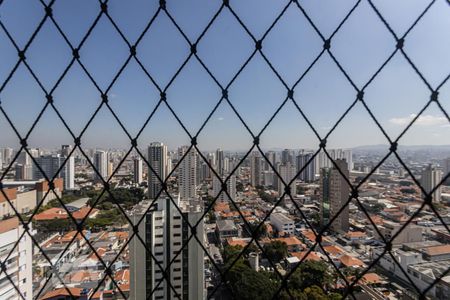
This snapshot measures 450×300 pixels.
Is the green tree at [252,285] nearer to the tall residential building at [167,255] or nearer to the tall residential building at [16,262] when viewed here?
the tall residential building at [167,255]

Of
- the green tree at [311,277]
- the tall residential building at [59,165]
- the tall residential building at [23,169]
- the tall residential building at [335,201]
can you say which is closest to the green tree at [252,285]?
the green tree at [311,277]

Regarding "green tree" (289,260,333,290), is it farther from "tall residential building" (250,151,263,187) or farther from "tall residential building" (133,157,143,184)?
"tall residential building" (133,157,143,184)

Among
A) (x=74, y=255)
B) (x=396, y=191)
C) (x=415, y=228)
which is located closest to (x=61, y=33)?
(x=74, y=255)

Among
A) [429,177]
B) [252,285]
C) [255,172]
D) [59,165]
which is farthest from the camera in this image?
[59,165]

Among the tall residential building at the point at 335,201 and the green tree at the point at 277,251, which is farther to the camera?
the tall residential building at the point at 335,201

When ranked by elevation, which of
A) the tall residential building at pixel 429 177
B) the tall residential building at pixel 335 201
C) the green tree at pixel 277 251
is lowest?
the green tree at pixel 277 251

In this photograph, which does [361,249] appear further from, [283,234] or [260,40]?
[260,40]

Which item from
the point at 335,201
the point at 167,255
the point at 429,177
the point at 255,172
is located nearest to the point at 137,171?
the point at 255,172

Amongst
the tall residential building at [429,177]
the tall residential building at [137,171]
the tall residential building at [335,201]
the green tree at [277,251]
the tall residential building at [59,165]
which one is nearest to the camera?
the tall residential building at [429,177]

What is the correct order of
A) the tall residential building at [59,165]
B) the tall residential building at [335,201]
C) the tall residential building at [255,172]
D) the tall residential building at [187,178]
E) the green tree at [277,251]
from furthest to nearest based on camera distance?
1. the tall residential building at [59,165]
2. the tall residential building at [255,172]
3. the tall residential building at [187,178]
4. the tall residential building at [335,201]
5. the green tree at [277,251]

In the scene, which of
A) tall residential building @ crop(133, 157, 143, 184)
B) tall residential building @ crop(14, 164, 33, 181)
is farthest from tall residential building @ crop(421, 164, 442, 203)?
tall residential building @ crop(14, 164, 33, 181)

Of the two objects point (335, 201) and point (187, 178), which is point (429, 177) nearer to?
point (335, 201)
